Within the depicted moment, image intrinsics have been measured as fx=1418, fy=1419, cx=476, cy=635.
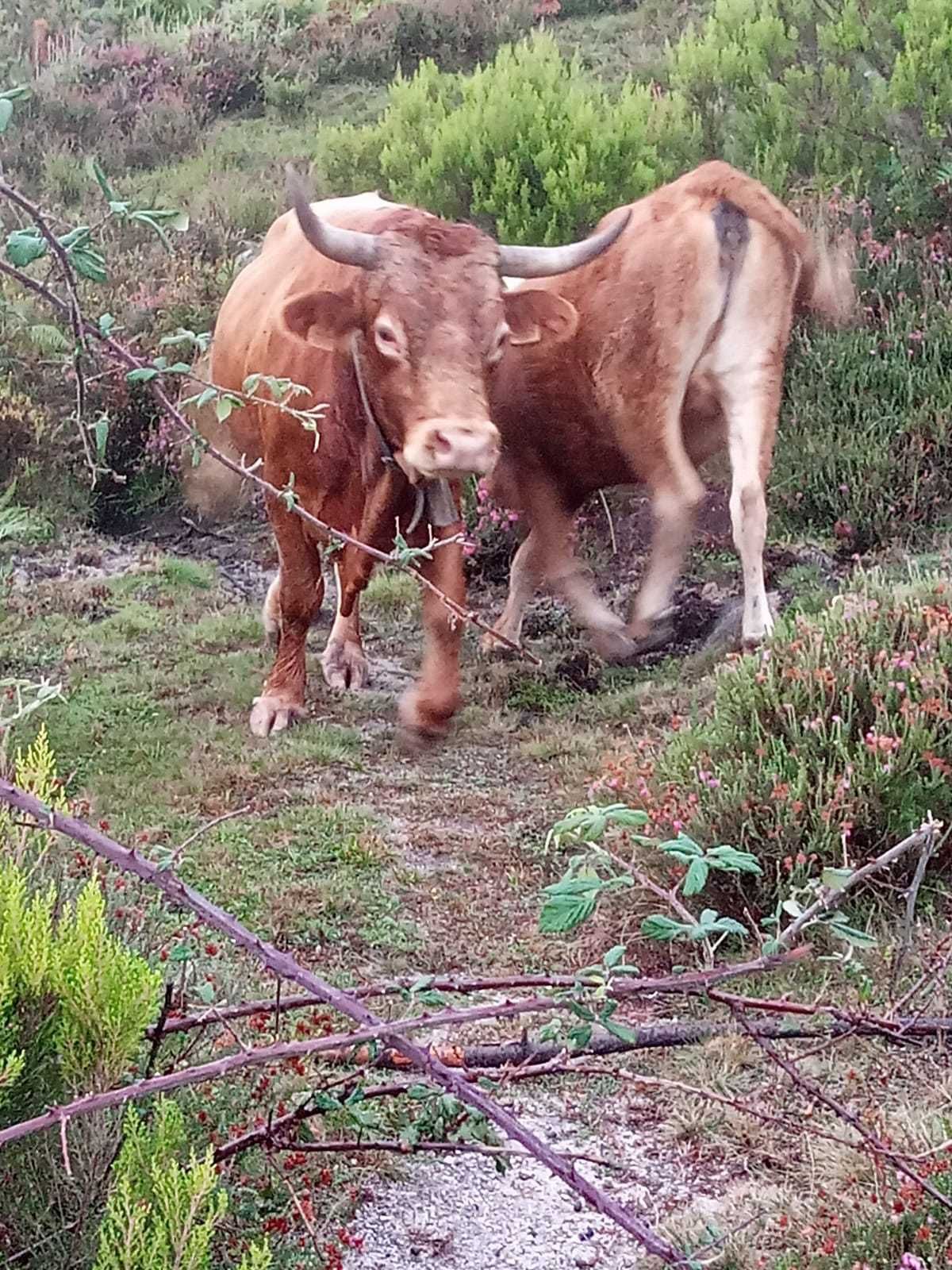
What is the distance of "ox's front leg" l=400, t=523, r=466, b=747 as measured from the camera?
519 centimetres

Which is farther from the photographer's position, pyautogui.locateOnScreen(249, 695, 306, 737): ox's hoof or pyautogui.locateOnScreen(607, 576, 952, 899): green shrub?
pyautogui.locateOnScreen(249, 695, 306, 737): ox's hoof

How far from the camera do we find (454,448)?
422 centimetres

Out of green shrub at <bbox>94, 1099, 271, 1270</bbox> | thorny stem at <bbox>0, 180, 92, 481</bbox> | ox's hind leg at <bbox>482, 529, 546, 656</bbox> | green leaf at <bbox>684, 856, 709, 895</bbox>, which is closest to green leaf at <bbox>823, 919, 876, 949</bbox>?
green leaf at <bbox>684, 856, 709, 895</bbox>

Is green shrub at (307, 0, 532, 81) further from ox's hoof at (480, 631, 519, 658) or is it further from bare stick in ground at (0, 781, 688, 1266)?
bare stick in ground at (0, 781, 688, 1266)

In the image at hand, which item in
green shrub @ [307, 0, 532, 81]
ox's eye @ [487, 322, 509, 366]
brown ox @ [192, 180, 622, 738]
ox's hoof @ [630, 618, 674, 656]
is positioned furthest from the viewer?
green shrub @ [307, 0, 532, 81]

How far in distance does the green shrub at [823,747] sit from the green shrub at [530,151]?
4234 mm

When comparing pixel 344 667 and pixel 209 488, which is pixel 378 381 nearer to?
pixel 344 667

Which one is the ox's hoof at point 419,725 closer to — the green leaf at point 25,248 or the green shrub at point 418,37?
the green leaf at point 25,248

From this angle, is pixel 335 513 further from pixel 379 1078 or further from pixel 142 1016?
pixel 142 1016

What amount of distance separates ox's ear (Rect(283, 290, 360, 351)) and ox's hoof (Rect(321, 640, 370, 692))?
1853 millimetres

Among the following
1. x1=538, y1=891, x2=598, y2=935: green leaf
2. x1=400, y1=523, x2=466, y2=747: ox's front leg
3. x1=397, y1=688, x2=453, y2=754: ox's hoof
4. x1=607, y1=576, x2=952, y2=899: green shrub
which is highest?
x1=538, y1=891, x2=598, y2=935: green leaf

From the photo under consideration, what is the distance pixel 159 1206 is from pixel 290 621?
390cm

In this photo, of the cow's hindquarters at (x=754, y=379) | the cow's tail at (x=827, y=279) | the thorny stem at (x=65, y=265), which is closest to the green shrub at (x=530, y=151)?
the cow's tail at (x=827, y=279)

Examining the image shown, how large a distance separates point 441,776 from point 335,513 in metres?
1.05
